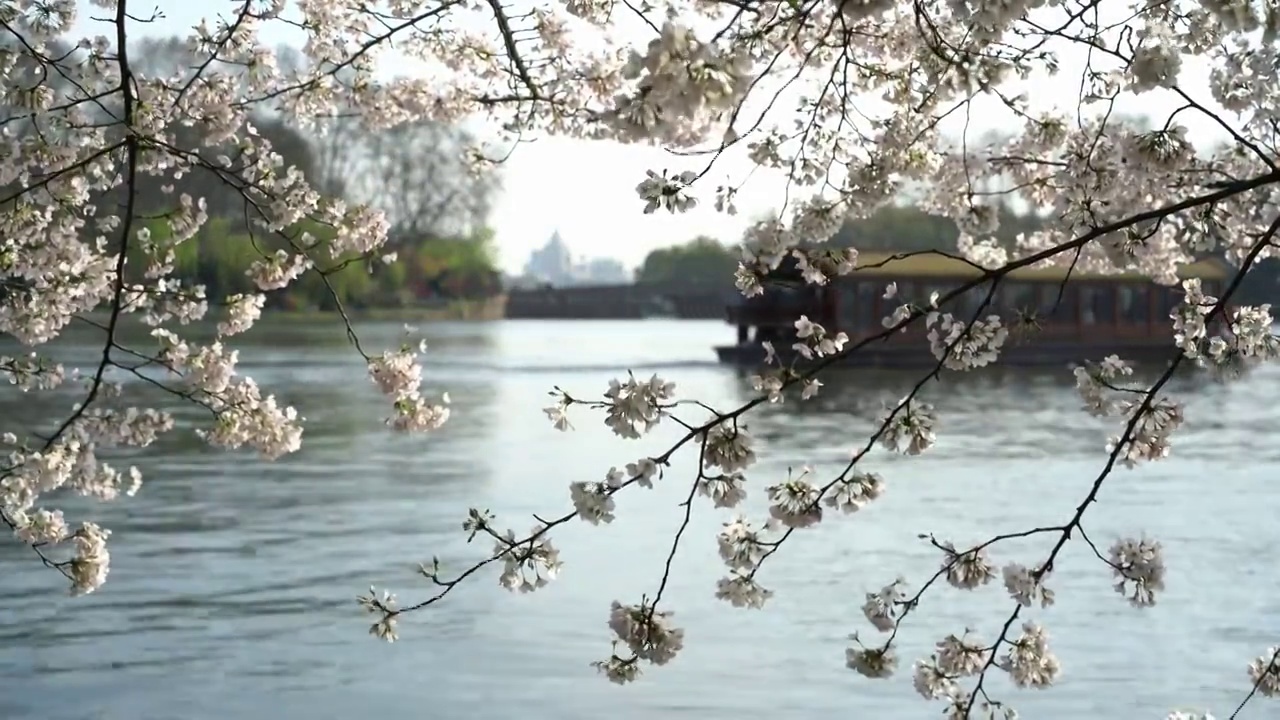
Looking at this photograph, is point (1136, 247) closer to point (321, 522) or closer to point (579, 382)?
point (321, 522)

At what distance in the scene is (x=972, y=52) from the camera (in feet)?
13.2

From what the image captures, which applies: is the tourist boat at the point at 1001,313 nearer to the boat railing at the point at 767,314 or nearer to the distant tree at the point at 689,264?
the boat railing at the point at 767,314

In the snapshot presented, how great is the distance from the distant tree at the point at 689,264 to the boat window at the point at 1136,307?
20549 mm

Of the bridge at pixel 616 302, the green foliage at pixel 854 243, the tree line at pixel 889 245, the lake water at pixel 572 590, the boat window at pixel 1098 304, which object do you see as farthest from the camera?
the bridge at pixel 616 302

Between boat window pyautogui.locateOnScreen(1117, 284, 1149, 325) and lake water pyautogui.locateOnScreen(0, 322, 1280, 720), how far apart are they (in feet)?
70.3

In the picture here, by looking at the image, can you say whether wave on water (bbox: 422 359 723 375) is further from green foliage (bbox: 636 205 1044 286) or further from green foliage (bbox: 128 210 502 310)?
green foliage (bbox: 128 210 502 310)

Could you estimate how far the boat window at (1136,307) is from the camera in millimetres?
39375

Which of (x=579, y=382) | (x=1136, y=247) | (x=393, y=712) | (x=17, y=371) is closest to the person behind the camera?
(x=1136, y=247)

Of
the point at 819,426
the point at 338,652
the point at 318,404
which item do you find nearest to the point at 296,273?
the point at 338,652

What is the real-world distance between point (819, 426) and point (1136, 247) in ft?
50.4

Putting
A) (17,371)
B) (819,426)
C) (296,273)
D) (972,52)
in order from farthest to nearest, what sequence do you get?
(819,426) < (296,273) < (17,371) < (972,52)

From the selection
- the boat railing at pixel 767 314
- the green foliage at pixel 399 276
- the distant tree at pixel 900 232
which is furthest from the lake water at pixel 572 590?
the distant tree at pixel 900 232

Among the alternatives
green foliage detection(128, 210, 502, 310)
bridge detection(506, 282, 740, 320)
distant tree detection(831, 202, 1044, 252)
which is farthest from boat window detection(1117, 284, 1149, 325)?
bridge detection(506, 282, 740, 320)

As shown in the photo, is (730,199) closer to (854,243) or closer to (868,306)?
(854,243)
